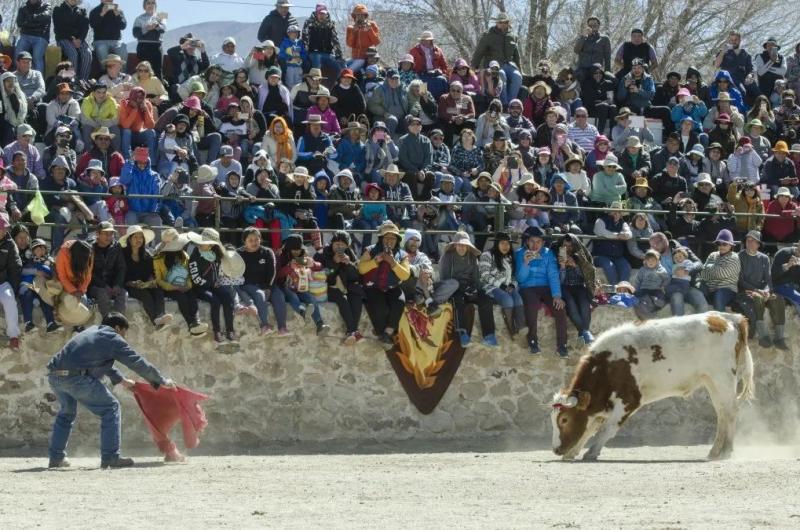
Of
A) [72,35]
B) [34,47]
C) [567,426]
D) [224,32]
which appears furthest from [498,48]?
[224,32]

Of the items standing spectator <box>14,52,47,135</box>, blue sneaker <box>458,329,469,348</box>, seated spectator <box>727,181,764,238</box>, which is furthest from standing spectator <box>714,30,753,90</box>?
standing spectator <box>14,52,47,135</box>

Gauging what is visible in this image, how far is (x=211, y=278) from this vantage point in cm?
2003

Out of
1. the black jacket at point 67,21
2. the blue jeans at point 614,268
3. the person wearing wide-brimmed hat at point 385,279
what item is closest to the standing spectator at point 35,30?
the black jacket at point 67,21

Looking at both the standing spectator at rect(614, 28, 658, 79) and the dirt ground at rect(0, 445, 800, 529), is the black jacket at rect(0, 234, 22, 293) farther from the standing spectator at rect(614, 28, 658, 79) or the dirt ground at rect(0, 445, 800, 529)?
the standing spectator at rect(614, 28, 658, 79)

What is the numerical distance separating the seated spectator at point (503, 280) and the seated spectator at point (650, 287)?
168 cm

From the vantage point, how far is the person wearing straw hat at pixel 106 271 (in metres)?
19.5

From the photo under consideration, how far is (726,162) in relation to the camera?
2520cm

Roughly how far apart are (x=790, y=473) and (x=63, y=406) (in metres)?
7.26

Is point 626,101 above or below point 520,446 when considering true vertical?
above

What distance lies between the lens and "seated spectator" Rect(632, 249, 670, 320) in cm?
2194

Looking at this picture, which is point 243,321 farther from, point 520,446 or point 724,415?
point 724,415

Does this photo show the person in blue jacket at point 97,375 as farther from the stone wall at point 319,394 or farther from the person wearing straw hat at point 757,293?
the person wearing straw hat at point 757,293

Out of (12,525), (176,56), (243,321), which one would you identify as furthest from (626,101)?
(12,525)

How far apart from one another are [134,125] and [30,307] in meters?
3.67
